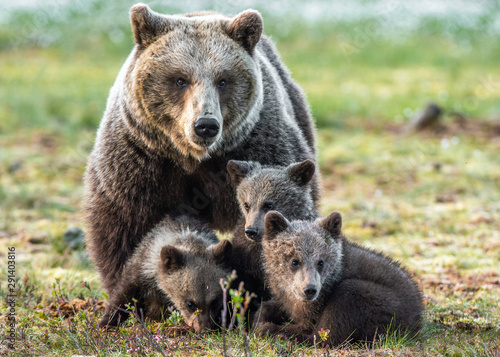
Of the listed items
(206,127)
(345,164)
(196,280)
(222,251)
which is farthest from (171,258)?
(345,164)

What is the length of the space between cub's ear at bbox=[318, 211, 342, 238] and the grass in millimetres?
888

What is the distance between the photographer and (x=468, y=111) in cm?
1545

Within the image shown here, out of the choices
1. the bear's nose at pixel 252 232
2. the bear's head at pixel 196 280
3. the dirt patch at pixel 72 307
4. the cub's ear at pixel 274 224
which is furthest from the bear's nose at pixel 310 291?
the dirt patch at pixel 72 307

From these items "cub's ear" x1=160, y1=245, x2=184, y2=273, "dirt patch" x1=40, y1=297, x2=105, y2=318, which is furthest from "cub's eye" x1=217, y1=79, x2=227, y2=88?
"dirt patch" x1=40, y1=297, x2=105, y2=318

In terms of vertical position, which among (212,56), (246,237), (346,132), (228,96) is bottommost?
(346,132)

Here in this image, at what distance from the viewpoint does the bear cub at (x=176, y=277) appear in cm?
535

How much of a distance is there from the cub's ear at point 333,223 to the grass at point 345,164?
2.91 ft

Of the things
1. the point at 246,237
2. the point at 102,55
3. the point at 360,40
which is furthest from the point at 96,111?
the point at 246,237

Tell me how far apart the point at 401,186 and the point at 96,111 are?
Result: 7.68 m

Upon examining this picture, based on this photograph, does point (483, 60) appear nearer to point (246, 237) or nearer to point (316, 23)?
point (316, 23)

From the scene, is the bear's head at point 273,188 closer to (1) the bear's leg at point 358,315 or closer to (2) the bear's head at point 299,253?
(2) the bear's head at point 299,253

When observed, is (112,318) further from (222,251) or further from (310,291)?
(310,291)

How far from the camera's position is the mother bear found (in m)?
5.37

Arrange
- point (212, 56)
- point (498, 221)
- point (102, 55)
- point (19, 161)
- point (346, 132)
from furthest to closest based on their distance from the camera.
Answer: point (102, 55) < point (346, 132) < point (19, 161) < point (498, 221) < point (212, 56)
